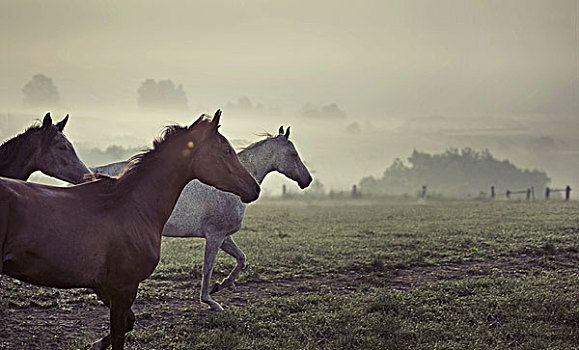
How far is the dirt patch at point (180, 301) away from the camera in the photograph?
21.9 ft

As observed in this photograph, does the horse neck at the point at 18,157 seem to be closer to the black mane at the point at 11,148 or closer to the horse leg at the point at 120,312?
the black mane at the point at 11,148

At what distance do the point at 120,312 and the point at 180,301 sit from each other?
11.2 ft

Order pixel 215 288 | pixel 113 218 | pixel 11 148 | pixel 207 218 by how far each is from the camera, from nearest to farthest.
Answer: pixel 113 218, pixel 11 148, pixel 207 218, pixel 215 288

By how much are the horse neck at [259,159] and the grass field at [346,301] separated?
208 cm

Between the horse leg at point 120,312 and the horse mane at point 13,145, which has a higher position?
the horse mane at point 13,145

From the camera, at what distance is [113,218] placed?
5059 mm

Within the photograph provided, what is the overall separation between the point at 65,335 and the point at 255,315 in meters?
2.50

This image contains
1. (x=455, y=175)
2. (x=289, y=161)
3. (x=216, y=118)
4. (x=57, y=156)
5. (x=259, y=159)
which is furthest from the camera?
(x=455, y=175)

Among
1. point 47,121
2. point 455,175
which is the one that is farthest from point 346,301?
point 455,175

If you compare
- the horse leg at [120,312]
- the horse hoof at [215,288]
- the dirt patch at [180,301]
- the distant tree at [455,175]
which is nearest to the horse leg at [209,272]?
the dirt patch at [180,301]

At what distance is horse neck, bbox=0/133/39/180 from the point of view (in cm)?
763

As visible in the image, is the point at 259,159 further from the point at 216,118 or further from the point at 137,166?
the point at 137,166

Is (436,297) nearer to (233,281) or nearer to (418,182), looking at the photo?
(233,281)

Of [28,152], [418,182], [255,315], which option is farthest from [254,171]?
[418,182]
